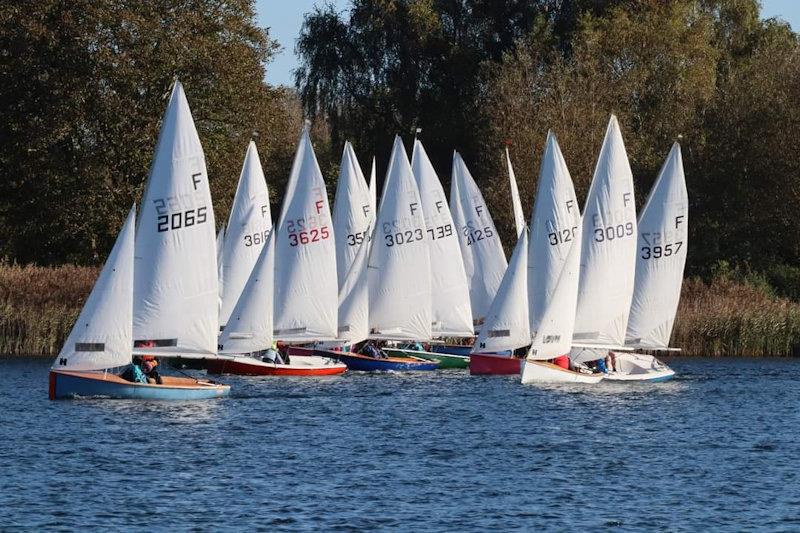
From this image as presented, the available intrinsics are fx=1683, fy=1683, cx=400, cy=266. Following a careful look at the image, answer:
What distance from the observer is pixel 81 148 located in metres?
75.1

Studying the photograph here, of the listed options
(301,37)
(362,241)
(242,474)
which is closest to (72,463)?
(242,474)

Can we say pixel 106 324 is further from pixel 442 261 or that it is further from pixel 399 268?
pixel 442 261

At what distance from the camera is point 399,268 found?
59.5 metres

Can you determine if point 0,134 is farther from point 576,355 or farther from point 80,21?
point 576,355

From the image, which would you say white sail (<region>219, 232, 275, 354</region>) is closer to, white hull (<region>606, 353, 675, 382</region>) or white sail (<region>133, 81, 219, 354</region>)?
white sail (<region>133, 81, 219, 354</region>)

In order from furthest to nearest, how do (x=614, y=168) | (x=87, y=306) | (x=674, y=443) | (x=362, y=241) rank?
(x=362, y=241), (x=614, y=168), (x=87, y=306), (x=674, y=443)

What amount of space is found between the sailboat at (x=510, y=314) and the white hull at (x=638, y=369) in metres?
3.14

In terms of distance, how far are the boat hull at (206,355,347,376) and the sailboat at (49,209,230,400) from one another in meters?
10.8

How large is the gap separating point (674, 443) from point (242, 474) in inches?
443

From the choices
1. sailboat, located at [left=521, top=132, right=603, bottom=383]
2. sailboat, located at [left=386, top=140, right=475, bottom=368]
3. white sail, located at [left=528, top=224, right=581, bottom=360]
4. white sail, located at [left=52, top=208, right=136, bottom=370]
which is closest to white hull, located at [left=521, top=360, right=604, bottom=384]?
sailboat, located at [left=521, top=132, right=603, bottom=383]

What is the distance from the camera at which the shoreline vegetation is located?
59.9m

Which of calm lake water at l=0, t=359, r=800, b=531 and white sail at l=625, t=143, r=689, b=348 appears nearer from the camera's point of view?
calm lake water at l=0, t=359, r=800, b=531

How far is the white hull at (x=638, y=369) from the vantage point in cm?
5294

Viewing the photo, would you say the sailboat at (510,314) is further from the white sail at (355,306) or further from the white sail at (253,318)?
the white sail at (253,318)
